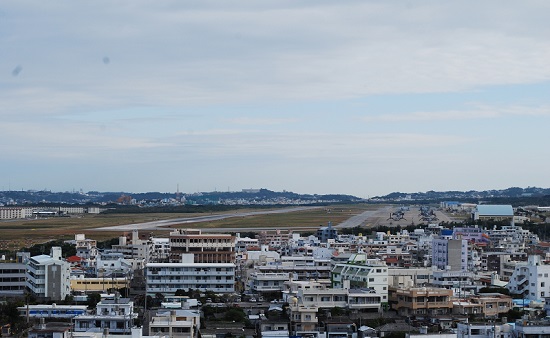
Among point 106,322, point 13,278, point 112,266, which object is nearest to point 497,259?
point 112,266

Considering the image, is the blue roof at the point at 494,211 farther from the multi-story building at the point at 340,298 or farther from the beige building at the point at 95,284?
the multi-story building at the point at 340,298

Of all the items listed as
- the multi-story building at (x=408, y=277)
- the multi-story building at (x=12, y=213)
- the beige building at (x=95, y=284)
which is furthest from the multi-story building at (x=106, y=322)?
the multi-story building at (x=12, y=213)

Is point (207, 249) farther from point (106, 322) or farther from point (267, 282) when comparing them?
point (106, 322)

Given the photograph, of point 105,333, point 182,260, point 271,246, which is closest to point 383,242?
point 271,246

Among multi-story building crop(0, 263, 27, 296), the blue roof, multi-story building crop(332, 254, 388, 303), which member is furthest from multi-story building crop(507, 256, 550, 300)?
the blue roof

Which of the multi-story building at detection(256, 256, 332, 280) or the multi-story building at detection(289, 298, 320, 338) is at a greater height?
the multi-story building at detection(256, 256, 332, 280)

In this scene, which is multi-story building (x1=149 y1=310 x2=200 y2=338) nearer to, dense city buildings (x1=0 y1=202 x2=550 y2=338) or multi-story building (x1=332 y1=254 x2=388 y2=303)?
dense city buildings (x1=0 y1=202 x2=550 y2=338)

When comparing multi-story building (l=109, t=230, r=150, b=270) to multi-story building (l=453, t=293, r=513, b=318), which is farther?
multi-story building (l=109, t=230, r=150, b=270)
